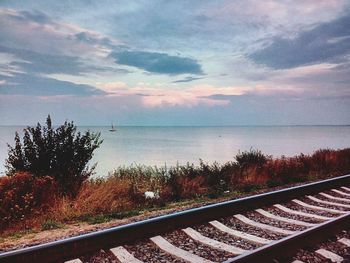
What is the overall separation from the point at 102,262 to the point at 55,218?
352 cm

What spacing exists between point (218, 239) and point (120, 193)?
506cm

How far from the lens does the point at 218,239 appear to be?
16.2ft

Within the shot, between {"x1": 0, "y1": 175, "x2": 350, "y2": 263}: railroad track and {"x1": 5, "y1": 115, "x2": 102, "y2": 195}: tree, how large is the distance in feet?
15.6

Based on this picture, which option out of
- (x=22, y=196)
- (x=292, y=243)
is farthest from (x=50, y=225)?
(x=292, y=243)

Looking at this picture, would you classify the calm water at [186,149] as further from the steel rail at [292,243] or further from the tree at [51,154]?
the steel rail at [292,243]

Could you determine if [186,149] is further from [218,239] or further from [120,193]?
[218,239]

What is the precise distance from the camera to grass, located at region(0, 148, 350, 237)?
719 cm

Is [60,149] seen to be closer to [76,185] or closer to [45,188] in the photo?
[76,185]

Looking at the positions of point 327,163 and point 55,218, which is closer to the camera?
point 55,218

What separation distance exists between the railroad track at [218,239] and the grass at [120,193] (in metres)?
2.04

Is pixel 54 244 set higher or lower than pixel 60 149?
lower

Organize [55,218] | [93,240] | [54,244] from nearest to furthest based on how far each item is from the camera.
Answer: [54,244] → [93,240] → [55,218]

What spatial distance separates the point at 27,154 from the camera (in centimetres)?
985

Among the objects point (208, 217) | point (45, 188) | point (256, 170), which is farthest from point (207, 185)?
point (208, 217)
